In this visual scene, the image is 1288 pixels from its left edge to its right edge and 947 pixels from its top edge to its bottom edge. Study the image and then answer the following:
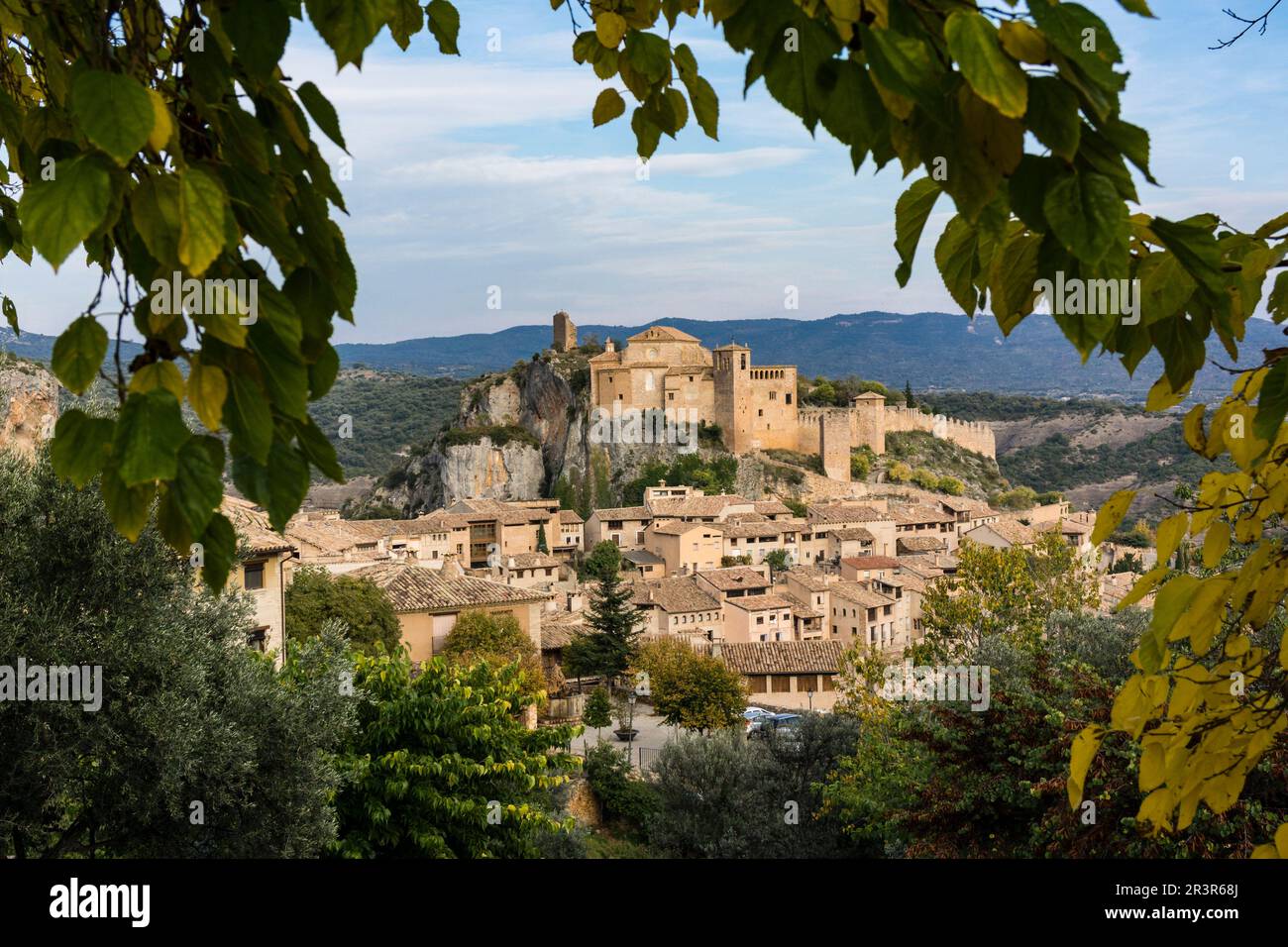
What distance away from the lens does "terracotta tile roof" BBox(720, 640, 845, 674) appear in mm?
25656

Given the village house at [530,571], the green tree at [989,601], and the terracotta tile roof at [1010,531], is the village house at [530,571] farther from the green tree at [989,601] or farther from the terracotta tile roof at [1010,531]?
the green tree at [989,601]

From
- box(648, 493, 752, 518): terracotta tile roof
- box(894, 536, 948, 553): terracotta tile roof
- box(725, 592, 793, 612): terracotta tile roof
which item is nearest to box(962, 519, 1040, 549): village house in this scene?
box(894, 536, 948, 553): terracotta tile roof

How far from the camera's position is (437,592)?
21.8 meters

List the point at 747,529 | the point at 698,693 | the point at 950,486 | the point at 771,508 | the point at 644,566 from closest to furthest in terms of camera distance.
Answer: the point at 698,693
the point at 644,566
the point at 747,529
the point at 771,508
the point at 950,486

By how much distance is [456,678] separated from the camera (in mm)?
9594

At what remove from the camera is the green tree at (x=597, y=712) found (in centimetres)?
2155

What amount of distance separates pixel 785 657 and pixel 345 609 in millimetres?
10946

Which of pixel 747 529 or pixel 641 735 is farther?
pixel 747 529

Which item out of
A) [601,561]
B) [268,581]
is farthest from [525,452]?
[268,581]

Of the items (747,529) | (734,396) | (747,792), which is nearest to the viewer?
(747,792)

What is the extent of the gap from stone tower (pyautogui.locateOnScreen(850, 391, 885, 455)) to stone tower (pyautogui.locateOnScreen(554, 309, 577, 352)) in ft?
50.5

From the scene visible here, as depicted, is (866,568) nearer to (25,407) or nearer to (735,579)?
(735,579)

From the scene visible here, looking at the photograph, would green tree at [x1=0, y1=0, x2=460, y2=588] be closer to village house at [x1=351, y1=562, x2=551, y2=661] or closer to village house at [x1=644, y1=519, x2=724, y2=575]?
village house at [x1=351, y1=562, x2=551, y2=661]
